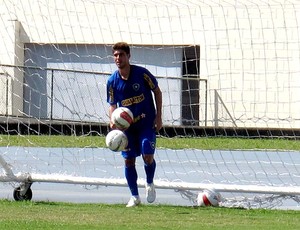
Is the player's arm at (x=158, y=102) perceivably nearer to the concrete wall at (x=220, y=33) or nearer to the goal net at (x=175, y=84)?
the goal net at (x=175, y=84)

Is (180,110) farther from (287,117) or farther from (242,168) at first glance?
(287,117)

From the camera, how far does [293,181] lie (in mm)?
17406

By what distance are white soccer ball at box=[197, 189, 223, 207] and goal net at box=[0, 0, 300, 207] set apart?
183mm

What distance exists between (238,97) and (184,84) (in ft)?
15.3

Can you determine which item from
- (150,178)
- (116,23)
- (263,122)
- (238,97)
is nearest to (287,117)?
(263,122)

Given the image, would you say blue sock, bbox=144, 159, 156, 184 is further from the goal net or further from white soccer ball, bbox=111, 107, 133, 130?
the goal net

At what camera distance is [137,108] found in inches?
524

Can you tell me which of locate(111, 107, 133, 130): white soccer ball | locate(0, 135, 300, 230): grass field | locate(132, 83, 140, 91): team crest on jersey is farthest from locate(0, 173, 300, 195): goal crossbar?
locate(132, 83, 140, 91): team crest on jersey

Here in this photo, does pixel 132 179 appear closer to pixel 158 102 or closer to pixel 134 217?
pixel 158 102

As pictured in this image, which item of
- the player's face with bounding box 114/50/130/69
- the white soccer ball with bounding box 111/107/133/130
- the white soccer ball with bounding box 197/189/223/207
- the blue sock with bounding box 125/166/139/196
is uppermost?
the player's face with bounding box 114/50/130/69

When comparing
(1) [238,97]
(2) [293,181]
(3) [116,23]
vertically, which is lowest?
(2) [293,181]

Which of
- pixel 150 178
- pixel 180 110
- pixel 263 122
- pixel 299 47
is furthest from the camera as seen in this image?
pixel 180 110

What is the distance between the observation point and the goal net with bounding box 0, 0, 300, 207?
1502cm

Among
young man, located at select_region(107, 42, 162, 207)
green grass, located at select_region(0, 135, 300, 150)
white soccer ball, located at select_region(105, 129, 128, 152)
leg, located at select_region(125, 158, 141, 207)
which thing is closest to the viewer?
white soccer ball, located at select_region(105, 129, 128, 152)
